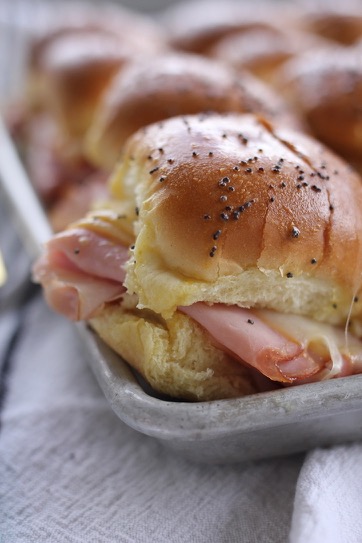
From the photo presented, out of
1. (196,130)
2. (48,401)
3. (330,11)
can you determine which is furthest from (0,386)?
(330,11)

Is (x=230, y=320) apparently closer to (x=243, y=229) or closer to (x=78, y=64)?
(x=243, y=229)

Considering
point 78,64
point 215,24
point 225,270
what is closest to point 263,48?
point 215,24

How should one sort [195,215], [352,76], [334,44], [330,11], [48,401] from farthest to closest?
[330,11], [334,44], [352,76], [48,401], [195,215]

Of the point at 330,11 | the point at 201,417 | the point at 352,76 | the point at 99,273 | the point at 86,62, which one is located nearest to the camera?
the point at 201,417

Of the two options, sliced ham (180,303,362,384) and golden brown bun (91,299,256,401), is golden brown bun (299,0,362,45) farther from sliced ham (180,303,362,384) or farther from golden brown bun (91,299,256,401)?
golden brown bun (91,299,256,401)

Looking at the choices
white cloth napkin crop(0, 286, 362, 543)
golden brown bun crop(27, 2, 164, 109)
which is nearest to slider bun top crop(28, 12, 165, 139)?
golden brown bun crop(27, 2, 164, 109)

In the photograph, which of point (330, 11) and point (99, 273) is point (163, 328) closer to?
point (99, 273)
